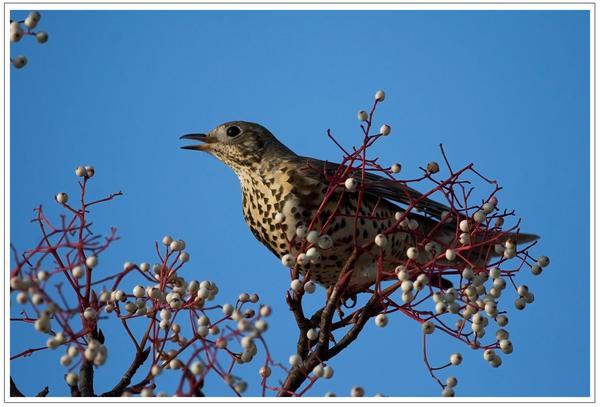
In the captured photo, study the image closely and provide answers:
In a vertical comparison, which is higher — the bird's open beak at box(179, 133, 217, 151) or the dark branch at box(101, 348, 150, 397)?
the bird's open beak at box(179, 133, 217, 151)

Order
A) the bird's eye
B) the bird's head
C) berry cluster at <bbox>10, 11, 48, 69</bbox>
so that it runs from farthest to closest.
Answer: the bird's eye, the bird's head, berry cluster at <bbox>10, 11, 48, 69</bbox>

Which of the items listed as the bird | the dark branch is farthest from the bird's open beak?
the dark branch

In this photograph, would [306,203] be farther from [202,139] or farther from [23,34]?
[23,34]

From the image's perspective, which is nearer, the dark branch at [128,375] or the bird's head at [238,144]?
the dark branch at [128,375]

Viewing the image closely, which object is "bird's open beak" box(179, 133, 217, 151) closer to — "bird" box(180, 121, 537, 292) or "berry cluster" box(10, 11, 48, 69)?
"bird" box(180, 121, 537, 292)

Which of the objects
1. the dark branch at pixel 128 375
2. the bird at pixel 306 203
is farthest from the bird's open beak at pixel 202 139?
the dark branch at pixel 128 375

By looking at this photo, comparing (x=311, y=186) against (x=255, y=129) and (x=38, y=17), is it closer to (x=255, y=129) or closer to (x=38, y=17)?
(x=255, y=129)

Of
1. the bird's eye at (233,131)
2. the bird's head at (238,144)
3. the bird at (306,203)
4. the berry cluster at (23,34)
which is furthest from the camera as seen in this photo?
the bird's eye at (233,131)

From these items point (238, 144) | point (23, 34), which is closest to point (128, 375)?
point (23, 34)

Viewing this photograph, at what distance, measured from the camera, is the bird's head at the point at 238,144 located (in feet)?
Answer: 13.6

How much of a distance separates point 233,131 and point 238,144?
0.34 ft

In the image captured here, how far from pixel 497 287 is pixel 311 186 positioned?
4.42 feet

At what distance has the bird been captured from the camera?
3.54 metres

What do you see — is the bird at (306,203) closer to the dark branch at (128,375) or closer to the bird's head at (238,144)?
the bird's head at (238,144)
